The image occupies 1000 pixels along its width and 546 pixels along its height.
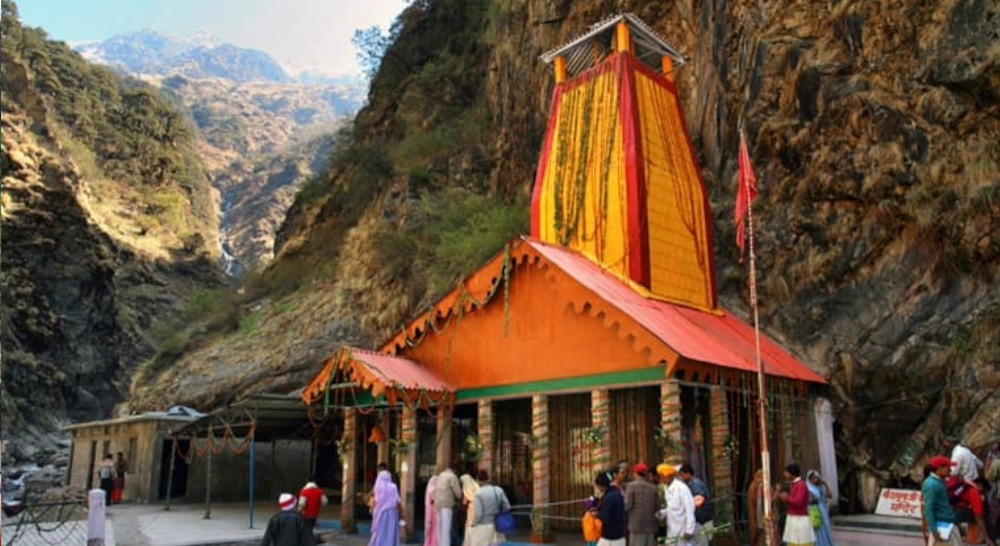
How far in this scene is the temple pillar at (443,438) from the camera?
14852 millimetres

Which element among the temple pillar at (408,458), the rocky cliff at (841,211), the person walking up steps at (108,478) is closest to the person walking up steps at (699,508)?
the temple pillar at (408,458)

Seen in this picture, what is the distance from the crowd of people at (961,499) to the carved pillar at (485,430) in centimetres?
740

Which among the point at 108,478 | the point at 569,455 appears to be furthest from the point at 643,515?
the point at 108,478

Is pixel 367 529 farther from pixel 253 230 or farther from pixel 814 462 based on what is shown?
pixel 253 230

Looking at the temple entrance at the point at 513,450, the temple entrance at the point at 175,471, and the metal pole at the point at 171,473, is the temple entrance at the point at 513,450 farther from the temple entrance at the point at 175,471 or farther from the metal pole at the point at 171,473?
the temple entrance at the point at 175,471

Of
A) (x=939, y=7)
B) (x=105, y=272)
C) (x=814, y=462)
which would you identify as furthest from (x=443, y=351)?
(x=105, y=272)

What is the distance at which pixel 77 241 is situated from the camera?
2064 inches

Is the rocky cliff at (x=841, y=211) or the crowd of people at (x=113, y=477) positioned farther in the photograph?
the crowd of people at (x=113, y=477)

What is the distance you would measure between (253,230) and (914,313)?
8786 centimetres

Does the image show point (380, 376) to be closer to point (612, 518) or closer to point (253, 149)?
point (612, 518)

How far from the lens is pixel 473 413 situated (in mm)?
18484

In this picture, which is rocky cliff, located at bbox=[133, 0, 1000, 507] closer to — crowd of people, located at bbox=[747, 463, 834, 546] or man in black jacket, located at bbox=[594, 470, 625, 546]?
crowd of people, located at bbox=[747, 463, 834, 546]

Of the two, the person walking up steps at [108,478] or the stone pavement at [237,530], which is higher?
the person walking up steps at [108,478]

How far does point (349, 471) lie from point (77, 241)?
45.0 metres
